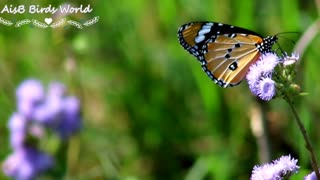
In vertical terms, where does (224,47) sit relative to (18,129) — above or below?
above

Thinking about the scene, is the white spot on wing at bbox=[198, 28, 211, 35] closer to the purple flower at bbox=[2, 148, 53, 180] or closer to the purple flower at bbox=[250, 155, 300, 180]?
the purple flower at bbox=[250, 155, 300, 180]

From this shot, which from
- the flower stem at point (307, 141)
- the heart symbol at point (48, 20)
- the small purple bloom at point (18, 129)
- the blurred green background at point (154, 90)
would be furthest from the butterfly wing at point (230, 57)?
the heart symbol at point (48, 20)

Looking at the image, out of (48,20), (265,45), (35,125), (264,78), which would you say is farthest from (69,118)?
(264,78)

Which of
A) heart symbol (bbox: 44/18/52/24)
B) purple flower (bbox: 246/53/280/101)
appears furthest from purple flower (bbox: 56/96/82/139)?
purple flower (bbox: 246/53/280/101)

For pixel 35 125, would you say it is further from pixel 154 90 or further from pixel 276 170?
pixel 276 170

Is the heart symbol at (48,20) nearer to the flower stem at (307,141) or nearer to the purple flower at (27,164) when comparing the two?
the purple flower at (27,164)

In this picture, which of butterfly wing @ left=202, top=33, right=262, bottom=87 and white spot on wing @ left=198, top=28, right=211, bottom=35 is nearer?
butterfly wing @ left=202, top=33, right=262, bottom=87

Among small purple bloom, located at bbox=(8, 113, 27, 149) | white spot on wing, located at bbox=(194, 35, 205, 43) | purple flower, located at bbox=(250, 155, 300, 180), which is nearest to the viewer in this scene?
purple flower, located at bbox=(250, 155, 300, 180)
